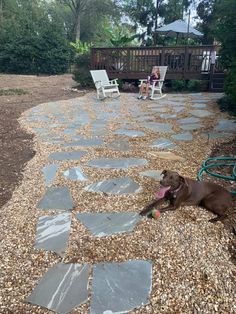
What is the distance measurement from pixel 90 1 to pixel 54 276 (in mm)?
26760

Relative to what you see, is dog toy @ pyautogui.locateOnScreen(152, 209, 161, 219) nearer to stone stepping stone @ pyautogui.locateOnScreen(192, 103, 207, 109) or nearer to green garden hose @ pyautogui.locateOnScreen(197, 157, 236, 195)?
green garden hose @ pyautogui.locateOnScreen(197, 157, 236, 195)

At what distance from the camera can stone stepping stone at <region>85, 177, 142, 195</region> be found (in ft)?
9.06

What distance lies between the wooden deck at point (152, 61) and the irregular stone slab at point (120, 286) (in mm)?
8402

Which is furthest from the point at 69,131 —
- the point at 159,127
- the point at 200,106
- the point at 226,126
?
the point at 200,106

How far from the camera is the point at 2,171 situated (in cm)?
328

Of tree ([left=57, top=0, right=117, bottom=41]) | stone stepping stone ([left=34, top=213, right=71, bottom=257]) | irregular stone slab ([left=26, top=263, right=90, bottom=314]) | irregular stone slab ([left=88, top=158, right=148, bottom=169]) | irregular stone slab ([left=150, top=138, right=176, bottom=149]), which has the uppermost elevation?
tree ([left=57, top=0, right=117, bottom=41])

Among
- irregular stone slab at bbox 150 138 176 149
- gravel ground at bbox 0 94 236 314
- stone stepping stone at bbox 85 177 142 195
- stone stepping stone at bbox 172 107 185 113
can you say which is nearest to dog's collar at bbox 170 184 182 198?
gravel ground at bbox 0 94 236 314

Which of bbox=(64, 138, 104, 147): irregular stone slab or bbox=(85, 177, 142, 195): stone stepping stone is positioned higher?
bbox=(64, 138, 104, 147): irregular stone slab

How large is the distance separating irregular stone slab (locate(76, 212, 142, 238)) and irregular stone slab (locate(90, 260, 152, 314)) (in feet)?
1.10

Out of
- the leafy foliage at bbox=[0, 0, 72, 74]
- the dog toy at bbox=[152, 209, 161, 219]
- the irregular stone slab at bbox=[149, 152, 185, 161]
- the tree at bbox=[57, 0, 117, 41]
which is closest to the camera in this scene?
the dog toy at bbox=[152, 209, 161, 219]

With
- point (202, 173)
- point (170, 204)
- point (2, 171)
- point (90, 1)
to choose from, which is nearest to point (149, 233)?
point (170, 204)

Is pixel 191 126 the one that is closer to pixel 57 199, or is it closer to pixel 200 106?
pixel 200 106

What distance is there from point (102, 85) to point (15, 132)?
3.83 m

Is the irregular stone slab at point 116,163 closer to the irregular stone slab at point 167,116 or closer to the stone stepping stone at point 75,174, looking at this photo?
the stone stepping stone at point 75,174
